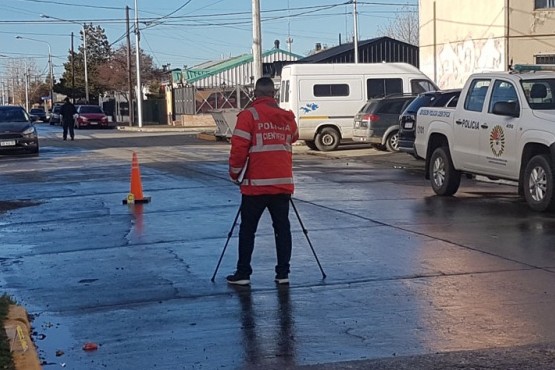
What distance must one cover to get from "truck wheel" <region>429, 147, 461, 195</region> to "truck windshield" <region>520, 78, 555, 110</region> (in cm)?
221

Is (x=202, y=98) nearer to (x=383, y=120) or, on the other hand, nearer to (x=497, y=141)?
(x=383, y=120)

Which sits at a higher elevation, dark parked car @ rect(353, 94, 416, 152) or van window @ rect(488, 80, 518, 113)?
van window @ rect(488, 80, 518, 113)

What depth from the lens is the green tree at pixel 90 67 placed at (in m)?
90.8

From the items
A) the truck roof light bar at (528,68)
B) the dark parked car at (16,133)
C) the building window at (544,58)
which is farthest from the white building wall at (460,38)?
the dark parked car at (16,133)

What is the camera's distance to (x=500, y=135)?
43.3 ft

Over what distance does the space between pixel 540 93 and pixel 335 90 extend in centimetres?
1489

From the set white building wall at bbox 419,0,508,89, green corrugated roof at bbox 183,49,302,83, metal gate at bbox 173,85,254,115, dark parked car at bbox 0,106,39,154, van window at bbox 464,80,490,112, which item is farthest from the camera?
green corrugated roof at bbox 183,49,302,83

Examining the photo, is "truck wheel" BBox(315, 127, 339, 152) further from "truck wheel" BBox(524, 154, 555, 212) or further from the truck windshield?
"truck wheel" BBox(524, 154, 555, 212)

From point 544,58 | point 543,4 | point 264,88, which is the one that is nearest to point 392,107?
point 544,58

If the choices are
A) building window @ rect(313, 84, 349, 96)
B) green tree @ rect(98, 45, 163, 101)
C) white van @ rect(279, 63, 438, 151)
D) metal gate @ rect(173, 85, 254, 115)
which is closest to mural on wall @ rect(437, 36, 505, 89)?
white van @ rect(279, 63, 438, 151)

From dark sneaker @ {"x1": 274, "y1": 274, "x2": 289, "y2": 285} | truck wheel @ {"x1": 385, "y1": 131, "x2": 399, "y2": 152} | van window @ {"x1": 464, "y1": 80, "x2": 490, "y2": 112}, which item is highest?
van window @ {"x1": 464, "y1": 80, "x2": 490, "y2": 112}

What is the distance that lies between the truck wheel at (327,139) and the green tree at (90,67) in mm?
60939

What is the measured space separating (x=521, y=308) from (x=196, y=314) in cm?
264

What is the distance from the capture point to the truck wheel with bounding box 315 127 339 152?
27.9 metres
